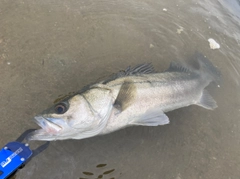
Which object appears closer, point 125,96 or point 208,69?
point 125,96

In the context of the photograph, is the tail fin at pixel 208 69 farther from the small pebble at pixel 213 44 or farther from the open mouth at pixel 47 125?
the open mouth at pixel 47 125

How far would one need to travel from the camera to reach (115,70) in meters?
4.42

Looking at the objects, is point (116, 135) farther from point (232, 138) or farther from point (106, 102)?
point (232, 138)

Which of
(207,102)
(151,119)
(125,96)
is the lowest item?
(151,119)

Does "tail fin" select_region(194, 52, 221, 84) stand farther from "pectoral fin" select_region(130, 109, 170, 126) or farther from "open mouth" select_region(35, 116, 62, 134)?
"open mouth" select_region(35, 116, 62, 134)

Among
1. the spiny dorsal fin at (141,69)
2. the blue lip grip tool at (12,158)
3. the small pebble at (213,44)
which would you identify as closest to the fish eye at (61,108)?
the blue lip grip tool at (12,158)

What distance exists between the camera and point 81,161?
3352mm

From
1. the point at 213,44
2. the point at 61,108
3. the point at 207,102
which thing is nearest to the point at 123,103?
the point at 61,108

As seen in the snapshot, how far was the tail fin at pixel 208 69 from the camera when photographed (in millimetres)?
4684

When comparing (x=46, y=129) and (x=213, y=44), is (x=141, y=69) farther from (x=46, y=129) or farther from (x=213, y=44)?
(x=213, y=44)

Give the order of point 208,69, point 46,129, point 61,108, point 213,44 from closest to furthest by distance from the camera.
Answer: point 46,129 → point 61,108 → point 208,69 → point 213,44

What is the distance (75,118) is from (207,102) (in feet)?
7.58

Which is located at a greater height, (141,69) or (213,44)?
(213,44)

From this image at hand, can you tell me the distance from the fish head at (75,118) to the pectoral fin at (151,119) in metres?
0.45
